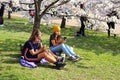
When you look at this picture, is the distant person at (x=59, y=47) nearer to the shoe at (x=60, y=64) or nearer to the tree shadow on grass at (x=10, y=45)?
the shoe at (x=60, y=64)

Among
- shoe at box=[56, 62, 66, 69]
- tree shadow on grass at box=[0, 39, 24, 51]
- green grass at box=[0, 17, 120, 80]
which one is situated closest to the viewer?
green grass at box=[0, 17, 120, 80]

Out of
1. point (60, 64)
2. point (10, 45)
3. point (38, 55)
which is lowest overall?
point (60, 64)

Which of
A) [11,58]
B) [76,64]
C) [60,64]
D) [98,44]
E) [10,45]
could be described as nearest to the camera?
[60,64]

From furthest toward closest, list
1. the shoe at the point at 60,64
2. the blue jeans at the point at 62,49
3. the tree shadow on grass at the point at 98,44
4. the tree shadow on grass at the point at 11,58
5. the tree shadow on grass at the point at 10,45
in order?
the tree shadow on grass at the point at 98,44 < the tree shadow on grass at the point at 10,45 < the blue jeans at the point at 62,49 < the tree shadow on grass at the point at 11,58 < the shoe at the point at 60,64

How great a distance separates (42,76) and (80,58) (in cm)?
265

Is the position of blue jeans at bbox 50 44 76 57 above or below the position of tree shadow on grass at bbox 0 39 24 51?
above

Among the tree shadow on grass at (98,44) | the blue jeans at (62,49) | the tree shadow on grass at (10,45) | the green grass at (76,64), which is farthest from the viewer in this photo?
the tree shadow on grass at (98,44)

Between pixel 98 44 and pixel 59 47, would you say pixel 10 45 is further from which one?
pixel 98 44

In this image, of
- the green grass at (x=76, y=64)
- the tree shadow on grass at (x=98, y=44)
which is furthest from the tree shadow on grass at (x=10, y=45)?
the tree shadow on grass at (x=98, y=44)

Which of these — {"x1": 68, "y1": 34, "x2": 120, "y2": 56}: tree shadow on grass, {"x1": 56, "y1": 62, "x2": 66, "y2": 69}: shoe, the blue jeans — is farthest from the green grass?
the blue jeans

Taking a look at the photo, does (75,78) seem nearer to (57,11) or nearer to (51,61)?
(51,61)

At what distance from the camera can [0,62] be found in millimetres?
10617

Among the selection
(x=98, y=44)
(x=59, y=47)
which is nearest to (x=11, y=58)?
(x=59, y=47)

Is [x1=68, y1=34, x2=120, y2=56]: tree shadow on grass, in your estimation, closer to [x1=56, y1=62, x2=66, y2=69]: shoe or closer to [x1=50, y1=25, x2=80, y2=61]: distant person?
[x1=50, y1=25, x2=80, y2=61]: distant person
